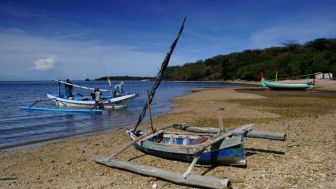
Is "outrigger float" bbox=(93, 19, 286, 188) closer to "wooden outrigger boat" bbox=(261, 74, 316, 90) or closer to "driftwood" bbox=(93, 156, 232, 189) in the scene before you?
"driftwood" bbox=(93, 156, 232, 189)

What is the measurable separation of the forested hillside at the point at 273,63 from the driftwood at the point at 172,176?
69500 millimetres

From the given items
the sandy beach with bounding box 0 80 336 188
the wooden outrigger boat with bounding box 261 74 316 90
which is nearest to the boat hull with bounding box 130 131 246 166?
the sandy beach with bounding box 0 80 336 188

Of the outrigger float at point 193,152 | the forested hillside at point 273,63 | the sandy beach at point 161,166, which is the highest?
the forested hillside at point 273,63

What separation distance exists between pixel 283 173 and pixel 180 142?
343 cm

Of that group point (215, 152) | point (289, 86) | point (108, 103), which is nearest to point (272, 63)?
point (289, 86)

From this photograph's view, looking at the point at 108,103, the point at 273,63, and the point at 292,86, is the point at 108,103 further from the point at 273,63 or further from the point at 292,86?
the point at 273,63

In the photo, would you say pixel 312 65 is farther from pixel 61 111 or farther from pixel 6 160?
pixel 6 160

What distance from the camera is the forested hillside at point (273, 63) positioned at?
77.9 meters

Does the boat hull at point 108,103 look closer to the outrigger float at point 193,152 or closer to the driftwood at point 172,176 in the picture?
the outrigger float at point 193,152

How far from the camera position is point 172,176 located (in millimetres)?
7516

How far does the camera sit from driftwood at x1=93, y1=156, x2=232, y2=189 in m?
6.78

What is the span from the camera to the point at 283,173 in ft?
25.9

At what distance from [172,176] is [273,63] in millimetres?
98640

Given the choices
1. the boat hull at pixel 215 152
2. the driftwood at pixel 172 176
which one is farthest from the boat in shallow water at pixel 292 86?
the driftwood at pixel 172 176
